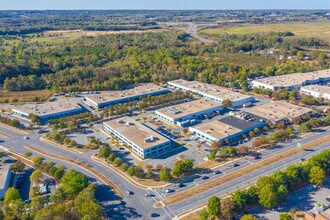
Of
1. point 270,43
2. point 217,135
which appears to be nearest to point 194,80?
point 217,135

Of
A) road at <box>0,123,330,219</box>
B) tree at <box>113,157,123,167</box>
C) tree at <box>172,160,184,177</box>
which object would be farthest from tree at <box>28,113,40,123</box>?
tree at <box>172,160,184,177</box>

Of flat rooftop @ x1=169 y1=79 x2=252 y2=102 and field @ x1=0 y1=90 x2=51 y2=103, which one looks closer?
flat rooftop @ x1=169 y1=79 x2=252 y2=102

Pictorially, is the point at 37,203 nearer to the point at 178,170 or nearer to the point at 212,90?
the point at 178,170

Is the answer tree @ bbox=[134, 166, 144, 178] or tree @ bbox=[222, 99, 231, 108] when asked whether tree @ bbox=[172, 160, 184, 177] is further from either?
tree @ bbox=[222, 99, 231, 108]

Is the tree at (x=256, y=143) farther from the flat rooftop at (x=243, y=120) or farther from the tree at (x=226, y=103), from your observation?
the tree at (x=226, y=103)

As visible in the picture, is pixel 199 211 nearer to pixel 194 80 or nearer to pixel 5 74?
pixel 194 80

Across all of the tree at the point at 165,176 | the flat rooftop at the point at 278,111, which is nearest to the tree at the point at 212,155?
the tree at the point at 165,176
